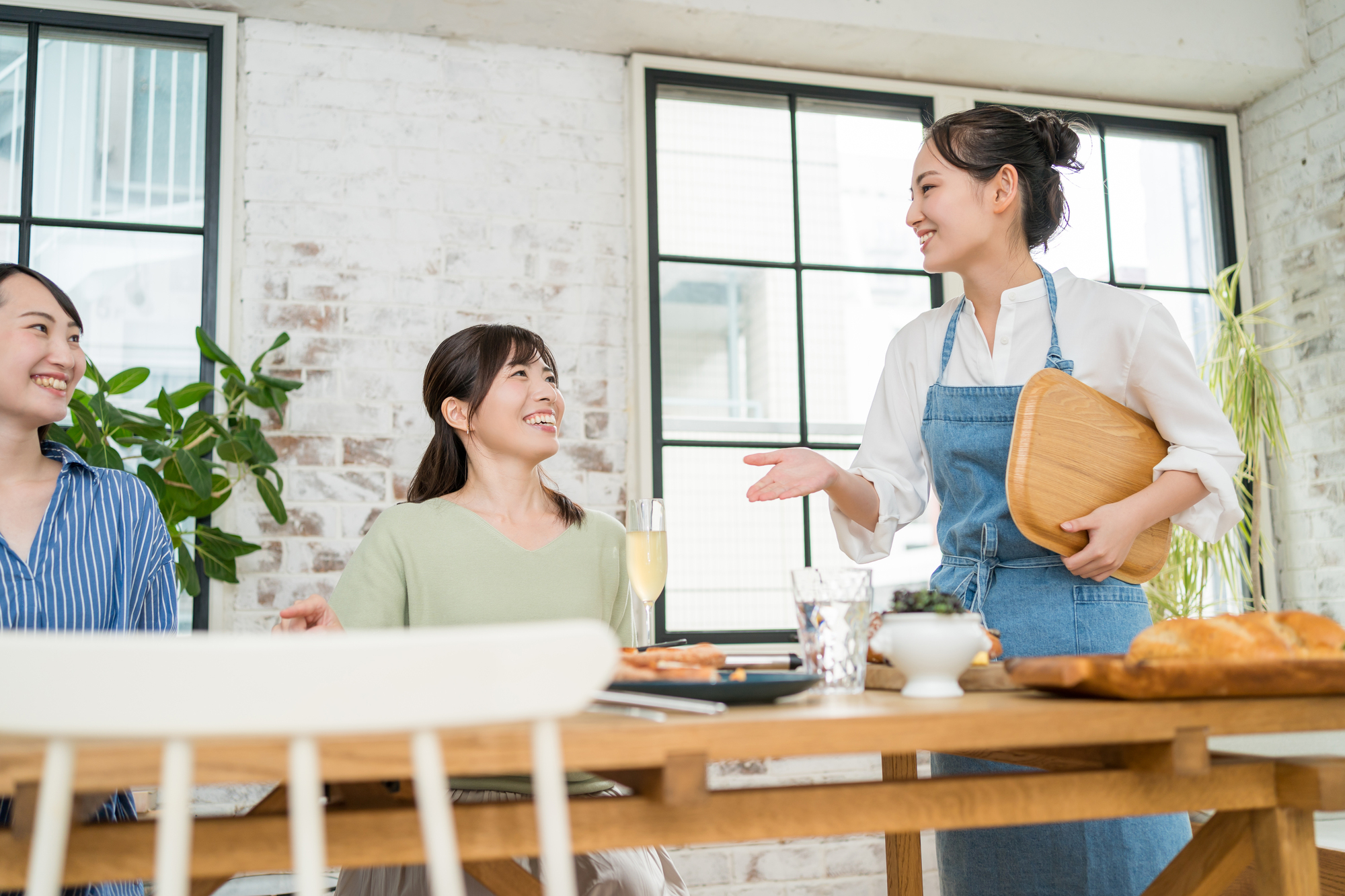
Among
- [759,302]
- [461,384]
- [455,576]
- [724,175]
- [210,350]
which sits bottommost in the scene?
[455,576]

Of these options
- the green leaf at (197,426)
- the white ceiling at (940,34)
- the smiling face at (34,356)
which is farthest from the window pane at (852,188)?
the smiling face at (34,356)

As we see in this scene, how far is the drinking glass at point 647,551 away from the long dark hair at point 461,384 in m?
0.46

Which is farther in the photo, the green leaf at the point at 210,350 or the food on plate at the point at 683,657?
the green leaf at the point at 210,350

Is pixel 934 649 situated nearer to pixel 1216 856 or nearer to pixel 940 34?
pixel 1216 856

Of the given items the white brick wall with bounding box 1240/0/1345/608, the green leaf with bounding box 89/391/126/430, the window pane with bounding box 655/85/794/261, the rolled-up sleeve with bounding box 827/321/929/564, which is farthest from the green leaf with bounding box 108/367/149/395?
the white brick wall with bounding box 1240/0/1345/608

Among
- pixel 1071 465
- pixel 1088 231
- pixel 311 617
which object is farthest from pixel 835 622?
pixel 1088 231

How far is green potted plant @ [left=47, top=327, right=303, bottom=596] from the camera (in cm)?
253

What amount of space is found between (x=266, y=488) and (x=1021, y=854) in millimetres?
1970

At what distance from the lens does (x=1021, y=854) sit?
146 cm

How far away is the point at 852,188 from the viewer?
3531 mm

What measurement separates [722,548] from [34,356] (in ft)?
6.57

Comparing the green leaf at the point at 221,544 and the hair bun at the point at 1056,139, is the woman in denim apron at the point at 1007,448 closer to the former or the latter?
the hair bun at the point at 1056,139

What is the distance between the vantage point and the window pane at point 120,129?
298 cm

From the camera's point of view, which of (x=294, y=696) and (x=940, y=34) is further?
(x=940, y=34)
